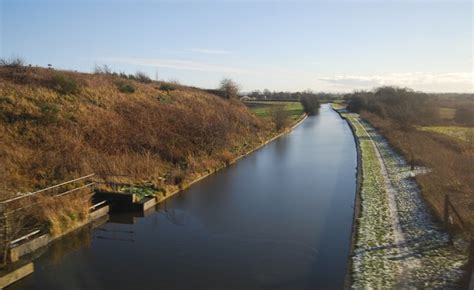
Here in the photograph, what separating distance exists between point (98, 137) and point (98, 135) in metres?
0.22

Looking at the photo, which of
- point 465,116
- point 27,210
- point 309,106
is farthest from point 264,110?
point 27,210

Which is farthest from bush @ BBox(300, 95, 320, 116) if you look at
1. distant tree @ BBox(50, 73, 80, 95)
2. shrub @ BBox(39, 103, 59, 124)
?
shrub @ BBox(39, 103, 59, 124)

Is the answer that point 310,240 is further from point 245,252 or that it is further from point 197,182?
point 197,182

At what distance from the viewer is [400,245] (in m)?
11.6

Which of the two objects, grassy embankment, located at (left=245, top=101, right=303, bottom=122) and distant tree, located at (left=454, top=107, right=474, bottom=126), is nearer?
distant tree, located at (left=454, top=107, right=474, bottom=126)

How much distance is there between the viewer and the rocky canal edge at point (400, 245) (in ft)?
30.8

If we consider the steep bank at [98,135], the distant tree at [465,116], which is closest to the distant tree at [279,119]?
the steep bank at [98,135]

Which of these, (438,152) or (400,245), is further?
(438,152)

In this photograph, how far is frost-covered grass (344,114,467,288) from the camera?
9.37 meters

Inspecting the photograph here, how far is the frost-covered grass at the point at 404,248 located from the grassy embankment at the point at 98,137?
9073mm

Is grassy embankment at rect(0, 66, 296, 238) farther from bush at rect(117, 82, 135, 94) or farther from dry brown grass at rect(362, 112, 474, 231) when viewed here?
dry brown grass at rect(362, 112, 474, 231)

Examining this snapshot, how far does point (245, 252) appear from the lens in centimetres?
1188

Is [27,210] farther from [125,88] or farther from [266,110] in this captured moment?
[266,110]

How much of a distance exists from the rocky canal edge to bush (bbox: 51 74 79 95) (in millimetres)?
19518
